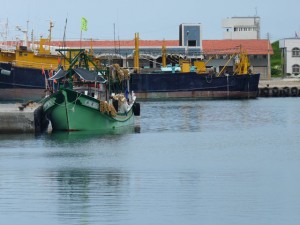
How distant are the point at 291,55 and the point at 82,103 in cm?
8094

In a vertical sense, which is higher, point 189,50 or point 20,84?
point 189,50

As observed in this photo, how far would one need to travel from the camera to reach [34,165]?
32938 mm

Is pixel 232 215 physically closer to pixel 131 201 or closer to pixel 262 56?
pixel 131 201

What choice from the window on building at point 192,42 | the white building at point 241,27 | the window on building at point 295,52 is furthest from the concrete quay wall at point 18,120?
the white building at point 241,27

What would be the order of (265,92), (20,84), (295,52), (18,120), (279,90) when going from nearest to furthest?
(18,120) → (20,84) → (279,90) → (265,92) → (295,52)

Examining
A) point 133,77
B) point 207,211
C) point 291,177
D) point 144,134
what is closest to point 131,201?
point 207,211

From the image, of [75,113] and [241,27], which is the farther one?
[241,27]

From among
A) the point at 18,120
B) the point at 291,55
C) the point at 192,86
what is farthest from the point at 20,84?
the point at 291,55

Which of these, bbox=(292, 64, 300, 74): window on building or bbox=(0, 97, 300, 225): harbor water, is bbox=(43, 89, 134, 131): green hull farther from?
bbox=(292, 64, 300, 74): window on building

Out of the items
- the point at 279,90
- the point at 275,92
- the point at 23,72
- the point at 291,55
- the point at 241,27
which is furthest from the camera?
the point at 241,27

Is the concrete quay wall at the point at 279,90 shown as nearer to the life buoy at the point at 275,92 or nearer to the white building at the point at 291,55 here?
the life buoy at the point at 275,92

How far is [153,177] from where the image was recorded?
2941cm

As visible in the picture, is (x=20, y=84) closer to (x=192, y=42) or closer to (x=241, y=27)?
(x=192, y=42)

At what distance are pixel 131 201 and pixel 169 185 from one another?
9.69 ft
